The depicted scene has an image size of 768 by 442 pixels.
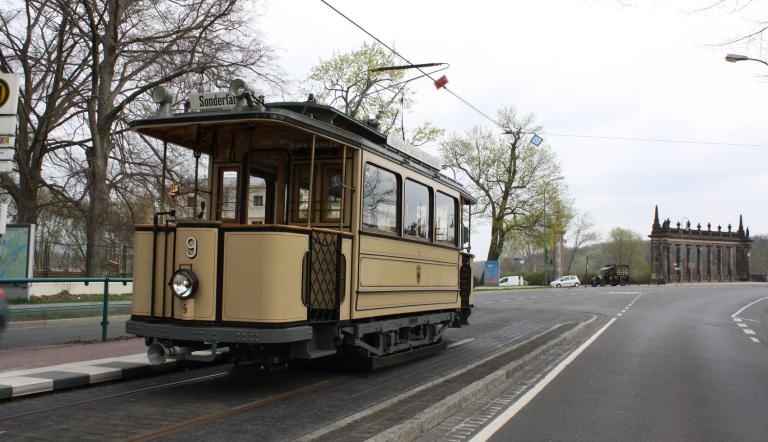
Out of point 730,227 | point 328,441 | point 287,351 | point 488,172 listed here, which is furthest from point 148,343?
point 730,227

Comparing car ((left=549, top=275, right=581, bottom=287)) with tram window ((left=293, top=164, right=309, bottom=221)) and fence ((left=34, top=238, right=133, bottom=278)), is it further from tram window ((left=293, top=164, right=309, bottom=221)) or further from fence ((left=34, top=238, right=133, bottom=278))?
tram window ((left=293, top=164, right=309, bottom=221))

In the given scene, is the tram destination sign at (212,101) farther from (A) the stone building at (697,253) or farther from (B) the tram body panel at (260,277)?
(A) the stone building at (697,253)

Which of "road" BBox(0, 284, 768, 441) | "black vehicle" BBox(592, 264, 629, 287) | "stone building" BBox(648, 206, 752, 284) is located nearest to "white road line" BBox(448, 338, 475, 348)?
"road" BBox(0, 284, 768, 441)

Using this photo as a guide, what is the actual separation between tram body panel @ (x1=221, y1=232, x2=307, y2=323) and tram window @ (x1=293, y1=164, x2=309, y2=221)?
1.61m

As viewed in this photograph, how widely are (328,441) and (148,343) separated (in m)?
3.34

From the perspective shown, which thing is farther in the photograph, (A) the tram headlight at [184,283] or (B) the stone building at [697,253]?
(B) the stone building at [697,253]

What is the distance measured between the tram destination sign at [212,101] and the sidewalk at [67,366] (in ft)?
11.2

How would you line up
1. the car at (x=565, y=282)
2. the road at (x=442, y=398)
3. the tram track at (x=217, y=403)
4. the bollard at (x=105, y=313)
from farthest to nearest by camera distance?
the car at (x=565, y=282) < the bollard at (x=105, y=313) < the road at (x=442, y=398) < the tram track at (x=217, y=403)

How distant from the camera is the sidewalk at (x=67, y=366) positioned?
7.29 metres

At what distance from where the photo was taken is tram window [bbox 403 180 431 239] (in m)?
9.68

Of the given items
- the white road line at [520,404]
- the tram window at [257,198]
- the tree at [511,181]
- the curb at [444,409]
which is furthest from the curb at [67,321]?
the tree at [511,181]

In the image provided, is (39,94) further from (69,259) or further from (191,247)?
(191,247)

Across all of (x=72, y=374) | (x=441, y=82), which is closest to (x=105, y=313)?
(x=72, y=374)

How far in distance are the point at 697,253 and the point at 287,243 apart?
311ft
